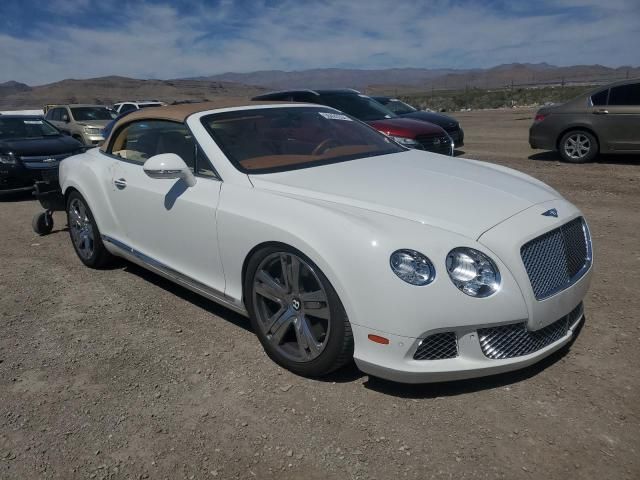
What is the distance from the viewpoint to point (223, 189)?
141 inches

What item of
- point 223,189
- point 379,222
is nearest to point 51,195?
point 223,189

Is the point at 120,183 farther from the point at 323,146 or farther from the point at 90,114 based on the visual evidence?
the point at 90,114

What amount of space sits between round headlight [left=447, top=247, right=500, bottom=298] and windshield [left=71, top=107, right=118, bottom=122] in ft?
53.1

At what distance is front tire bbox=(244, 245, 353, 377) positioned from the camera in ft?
9.71

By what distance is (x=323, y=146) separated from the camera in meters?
4.21

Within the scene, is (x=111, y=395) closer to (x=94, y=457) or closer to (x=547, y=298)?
(x=94, y=457)

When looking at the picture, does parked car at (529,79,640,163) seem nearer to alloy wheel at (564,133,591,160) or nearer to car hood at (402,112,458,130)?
alloy wheel at (564,133,591,160)

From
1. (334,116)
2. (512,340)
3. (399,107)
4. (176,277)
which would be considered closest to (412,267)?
(512,340)

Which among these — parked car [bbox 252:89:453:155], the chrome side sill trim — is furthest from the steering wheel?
parked car [bbox 252:89:453:155]

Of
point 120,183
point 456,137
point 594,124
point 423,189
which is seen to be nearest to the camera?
point 423,189

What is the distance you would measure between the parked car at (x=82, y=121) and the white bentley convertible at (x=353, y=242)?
12.5 meters

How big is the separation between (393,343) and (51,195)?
478 centimetres

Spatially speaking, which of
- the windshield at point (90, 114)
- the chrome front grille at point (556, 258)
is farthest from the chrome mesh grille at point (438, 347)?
the windshield at point (90, 114)

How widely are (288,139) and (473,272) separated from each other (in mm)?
1904
